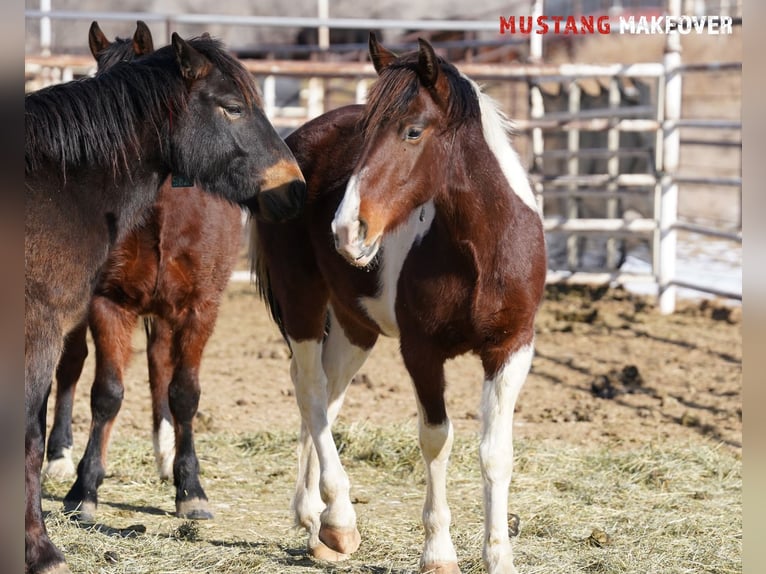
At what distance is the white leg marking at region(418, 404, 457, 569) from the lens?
3.27 m

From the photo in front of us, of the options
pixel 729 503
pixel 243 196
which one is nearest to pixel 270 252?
pixel 243 196

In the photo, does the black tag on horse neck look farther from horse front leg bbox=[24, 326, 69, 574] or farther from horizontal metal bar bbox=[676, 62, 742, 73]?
horizontal metal bar bbox=[676, 62, 742, 73]

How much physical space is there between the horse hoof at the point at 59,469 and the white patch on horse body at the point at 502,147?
274 cm

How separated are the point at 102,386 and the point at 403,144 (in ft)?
6.24

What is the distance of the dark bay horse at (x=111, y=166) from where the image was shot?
2961 millimetres

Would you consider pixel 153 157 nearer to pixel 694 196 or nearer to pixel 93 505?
pixel 93 505

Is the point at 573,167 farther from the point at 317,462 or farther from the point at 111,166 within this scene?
the point at 111,166

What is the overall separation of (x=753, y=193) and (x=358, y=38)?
56.0 ft

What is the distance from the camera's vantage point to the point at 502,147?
10.8 ft

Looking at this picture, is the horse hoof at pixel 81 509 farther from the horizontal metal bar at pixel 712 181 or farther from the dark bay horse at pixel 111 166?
the horizontal metal bar at pixel 712 181

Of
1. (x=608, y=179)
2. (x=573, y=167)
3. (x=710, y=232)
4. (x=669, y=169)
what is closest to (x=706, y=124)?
(x=669, y=169)

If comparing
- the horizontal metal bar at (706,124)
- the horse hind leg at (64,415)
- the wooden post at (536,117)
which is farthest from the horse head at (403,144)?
the wooden post at (536,117)

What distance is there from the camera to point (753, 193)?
1.31m

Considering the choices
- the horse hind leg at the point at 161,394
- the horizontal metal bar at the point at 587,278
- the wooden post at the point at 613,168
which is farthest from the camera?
the wooden post at the point at 613,168
